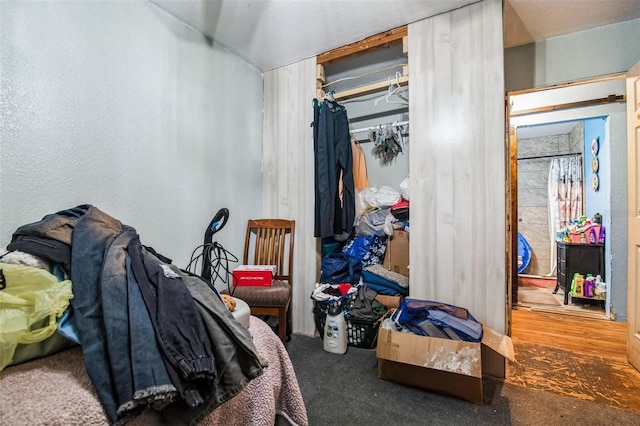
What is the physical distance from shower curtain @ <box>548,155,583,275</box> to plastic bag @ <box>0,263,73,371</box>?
19.5 feet

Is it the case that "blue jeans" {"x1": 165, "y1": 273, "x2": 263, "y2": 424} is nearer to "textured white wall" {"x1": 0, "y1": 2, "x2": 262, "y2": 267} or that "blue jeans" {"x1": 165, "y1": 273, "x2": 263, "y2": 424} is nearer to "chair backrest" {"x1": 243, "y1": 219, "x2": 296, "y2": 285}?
"textured white wall" {"x1": 0, "y1": 2, "x2": 262, "y2": 267}

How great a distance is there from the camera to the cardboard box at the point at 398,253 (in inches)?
95.4

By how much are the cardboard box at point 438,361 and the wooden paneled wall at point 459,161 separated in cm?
37

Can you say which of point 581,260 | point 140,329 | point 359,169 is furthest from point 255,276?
point 581,260

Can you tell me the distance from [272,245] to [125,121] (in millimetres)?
1393

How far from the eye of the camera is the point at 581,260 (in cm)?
341

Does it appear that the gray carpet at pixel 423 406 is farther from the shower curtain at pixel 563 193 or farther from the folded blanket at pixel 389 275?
the shower curtain at pixel 563 193

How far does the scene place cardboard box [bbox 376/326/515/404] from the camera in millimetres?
1553

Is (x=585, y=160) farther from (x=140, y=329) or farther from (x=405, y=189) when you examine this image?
(x=140, y=329)

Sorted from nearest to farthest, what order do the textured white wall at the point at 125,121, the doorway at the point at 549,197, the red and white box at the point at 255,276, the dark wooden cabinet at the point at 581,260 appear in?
the textured white wall at the point at 125,121 → the red and white box at the point at 255,276 → the dark wooden cabinet at the point at 581,260 → the doorway at the point at 549,197

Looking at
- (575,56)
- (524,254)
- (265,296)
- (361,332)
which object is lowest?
(361,332)

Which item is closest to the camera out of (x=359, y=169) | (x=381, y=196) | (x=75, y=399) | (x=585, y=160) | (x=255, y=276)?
(x=75, y=399)

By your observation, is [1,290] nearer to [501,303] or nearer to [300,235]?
[300,235]

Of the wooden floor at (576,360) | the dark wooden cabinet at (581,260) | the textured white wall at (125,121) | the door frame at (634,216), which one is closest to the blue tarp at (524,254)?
the dark wooden cabinet at (581,260)
